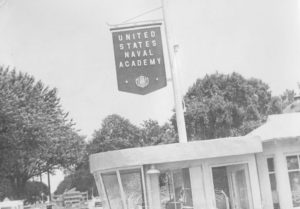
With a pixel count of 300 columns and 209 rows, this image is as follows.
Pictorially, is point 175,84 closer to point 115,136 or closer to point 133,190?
point 133,190

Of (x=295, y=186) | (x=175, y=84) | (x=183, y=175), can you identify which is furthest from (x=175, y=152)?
(x=295, y=186)

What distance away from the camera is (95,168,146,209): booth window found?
14.2 m

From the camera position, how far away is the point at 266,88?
59.5m

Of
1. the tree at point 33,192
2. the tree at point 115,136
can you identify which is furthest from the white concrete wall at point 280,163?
the tree at point 115,136

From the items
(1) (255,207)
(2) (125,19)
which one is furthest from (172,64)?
(1) (255,207)

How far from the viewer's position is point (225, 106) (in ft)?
177

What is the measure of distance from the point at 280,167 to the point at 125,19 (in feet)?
23.3

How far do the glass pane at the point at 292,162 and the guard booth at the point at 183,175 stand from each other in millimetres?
1511

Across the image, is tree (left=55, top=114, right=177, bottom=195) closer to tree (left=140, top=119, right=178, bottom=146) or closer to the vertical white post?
tree (left=140, top=119, right=178, bottom=146)

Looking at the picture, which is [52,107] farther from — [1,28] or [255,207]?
[255,207]

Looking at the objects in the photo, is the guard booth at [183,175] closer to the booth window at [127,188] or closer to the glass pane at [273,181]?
the booth window at [127,188]

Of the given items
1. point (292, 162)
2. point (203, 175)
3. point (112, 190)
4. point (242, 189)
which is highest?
point (292, 162)

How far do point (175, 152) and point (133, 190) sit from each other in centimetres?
156

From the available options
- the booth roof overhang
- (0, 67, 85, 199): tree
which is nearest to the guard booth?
the booth roof overhang
